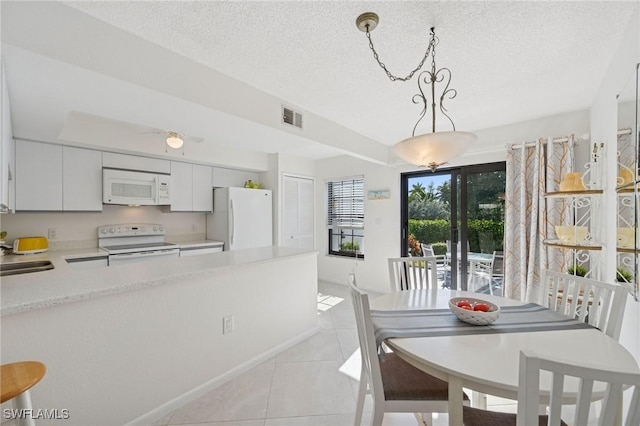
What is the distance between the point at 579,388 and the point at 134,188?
4.17m

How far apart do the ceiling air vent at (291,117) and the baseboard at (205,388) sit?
7.03 ft

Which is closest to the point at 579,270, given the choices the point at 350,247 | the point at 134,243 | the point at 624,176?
the point at 624,176

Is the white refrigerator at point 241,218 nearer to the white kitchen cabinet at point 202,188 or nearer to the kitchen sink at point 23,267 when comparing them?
the white kitchen cabinet at point 202,188

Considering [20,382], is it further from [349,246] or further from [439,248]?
[349,246]

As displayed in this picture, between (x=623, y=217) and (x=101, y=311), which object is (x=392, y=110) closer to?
(x=623, y=217)

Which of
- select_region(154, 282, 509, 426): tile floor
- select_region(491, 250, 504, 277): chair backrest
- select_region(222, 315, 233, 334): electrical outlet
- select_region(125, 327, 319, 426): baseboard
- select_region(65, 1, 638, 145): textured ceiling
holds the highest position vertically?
select_region(65, 1, 638, 145): textured ceiling

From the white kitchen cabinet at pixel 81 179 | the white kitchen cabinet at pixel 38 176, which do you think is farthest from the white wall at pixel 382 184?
the white kitchen cabinet at pixel 38 176

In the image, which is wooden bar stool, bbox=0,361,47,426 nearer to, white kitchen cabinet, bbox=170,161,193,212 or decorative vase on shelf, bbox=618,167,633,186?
decorative vase on shelf, bbox=618,167,633,186

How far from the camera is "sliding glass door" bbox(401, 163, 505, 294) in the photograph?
3.52m

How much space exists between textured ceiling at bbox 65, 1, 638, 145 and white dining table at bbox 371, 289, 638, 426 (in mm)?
1705

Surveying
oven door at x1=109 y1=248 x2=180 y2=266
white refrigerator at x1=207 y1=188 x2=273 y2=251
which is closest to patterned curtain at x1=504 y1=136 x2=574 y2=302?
white refrigerator at x1=207 y1=188 x2=273 y2=251

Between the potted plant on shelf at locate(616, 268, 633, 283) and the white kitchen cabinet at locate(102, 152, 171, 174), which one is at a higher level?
the white kitchen cabinet at locate(102, 152, 171, 174)

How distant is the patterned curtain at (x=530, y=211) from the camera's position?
9.61 feet

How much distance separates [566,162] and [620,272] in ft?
5.44
